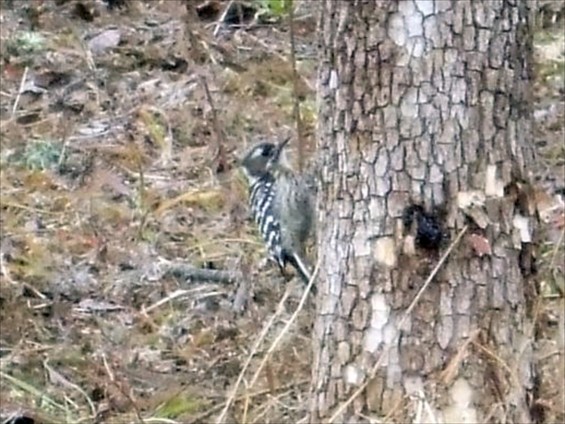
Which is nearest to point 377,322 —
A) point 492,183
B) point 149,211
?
point 492,183

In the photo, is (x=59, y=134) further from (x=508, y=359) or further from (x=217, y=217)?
(x=508, y=359)

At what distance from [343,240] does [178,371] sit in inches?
86.5

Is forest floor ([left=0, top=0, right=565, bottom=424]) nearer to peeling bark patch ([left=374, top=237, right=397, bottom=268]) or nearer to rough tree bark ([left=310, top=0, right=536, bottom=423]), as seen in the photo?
rough tree bark ([left=310, top=0, right=536, bottom=423])

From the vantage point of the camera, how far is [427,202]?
462cm

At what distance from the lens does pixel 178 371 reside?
682 centimetres

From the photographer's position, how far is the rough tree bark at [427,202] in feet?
14.9

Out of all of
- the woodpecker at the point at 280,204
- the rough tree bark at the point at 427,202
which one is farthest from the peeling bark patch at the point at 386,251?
the woodpecker at the point at 280,204

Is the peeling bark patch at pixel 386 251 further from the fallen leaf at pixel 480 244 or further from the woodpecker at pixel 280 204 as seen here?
the woodpecker at pixel 280 204

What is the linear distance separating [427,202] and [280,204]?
2.84 m

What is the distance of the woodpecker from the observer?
723 cm

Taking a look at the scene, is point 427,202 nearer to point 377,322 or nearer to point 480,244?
point 480,244

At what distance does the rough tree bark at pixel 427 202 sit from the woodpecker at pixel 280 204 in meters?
2.23

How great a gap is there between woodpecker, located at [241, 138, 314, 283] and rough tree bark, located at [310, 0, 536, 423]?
87.9 inches

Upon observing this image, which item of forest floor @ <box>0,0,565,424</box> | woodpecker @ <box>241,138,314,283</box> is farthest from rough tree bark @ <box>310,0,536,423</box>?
woodpecker @ <box>241,138,314,283</box>
